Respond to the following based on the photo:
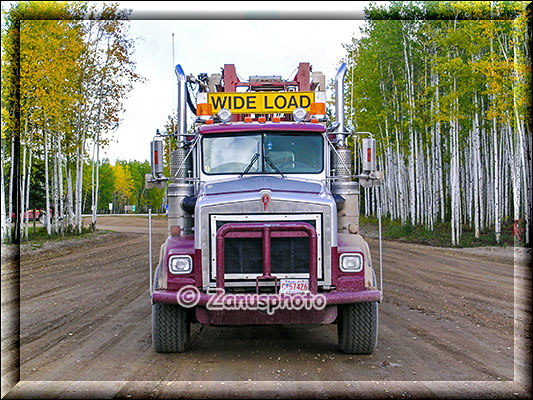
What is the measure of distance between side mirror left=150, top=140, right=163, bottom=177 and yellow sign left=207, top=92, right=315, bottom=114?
119 cm

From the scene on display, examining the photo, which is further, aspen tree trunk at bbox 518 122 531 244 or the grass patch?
the grass patch

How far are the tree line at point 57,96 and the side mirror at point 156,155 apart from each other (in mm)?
10505

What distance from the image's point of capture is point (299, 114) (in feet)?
27.2

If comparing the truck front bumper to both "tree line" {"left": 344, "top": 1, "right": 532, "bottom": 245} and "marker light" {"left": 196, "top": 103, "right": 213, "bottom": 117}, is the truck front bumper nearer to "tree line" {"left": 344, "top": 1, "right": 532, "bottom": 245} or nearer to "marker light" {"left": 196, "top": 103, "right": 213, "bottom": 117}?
"marker light" {"left": 196, "top": 103, "right": 213, "bottom": 117}

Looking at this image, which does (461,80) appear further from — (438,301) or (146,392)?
(146,392)

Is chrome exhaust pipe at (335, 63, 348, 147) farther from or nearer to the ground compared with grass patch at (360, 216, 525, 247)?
farther from the ground

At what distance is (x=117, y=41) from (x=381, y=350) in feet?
88.9

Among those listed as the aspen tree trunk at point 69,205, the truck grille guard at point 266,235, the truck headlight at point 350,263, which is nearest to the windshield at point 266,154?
the truck grille guard at point 266,235

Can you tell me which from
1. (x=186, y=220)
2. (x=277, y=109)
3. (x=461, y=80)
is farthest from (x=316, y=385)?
(x=461, y=80)

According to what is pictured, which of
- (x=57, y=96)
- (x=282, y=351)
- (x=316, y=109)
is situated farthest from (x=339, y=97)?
(x=57, y=96)

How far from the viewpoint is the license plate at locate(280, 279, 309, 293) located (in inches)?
259

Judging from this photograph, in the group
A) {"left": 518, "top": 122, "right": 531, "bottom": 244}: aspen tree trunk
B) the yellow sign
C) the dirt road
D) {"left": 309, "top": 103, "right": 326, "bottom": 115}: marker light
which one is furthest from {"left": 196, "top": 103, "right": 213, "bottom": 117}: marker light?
{"left": 518, "top": 122, "right": 531, "bottom": 244}: aspen tree trunk

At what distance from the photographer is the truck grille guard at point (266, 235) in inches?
261

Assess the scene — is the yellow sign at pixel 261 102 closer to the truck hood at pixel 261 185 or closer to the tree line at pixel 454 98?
the truck hood at pixel 261 185
